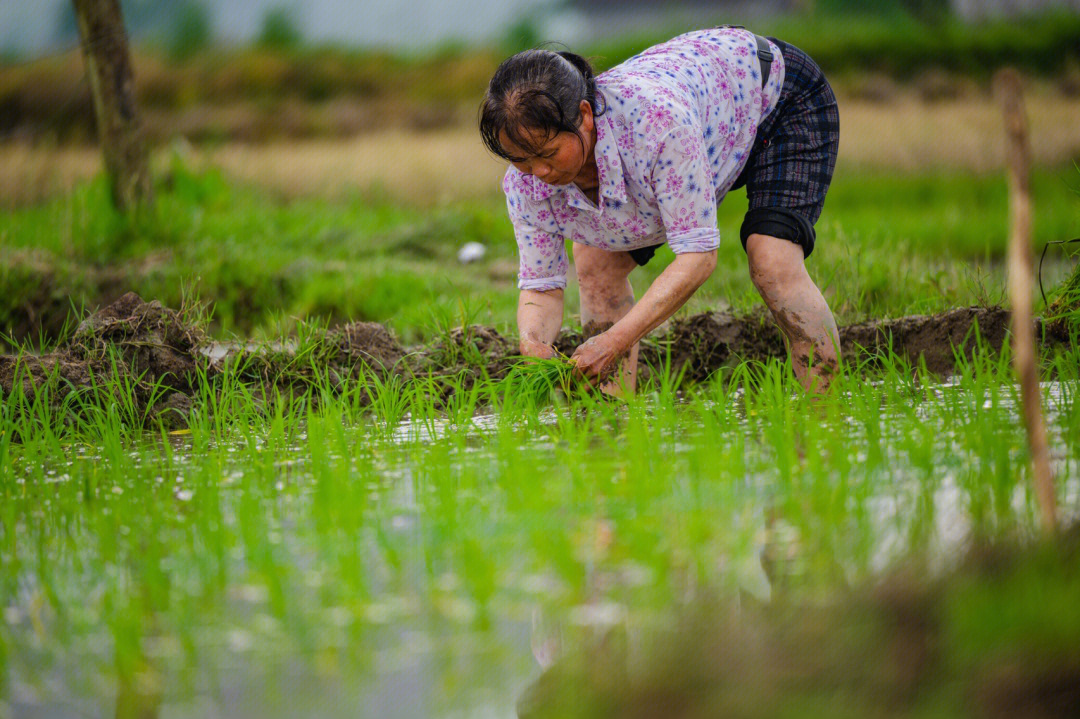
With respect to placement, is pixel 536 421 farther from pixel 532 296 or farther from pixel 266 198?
pixel 266 198

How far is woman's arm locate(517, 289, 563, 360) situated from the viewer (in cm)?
291

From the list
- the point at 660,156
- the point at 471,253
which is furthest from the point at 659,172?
the point at 471,253

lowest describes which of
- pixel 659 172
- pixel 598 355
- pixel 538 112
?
pixel 598 355

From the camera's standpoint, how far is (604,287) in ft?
10.3

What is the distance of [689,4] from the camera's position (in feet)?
27.7

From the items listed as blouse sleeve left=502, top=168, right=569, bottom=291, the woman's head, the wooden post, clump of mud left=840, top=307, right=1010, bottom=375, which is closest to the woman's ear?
the woman's head

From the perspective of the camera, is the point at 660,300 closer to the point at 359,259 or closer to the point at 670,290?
the point at 670,290

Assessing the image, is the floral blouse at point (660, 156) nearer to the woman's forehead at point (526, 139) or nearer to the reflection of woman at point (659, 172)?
the reflection of woman at point (659, 172)

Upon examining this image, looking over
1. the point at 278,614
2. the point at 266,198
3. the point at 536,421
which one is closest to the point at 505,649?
the point at 278,614

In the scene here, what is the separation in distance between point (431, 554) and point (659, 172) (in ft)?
4.06

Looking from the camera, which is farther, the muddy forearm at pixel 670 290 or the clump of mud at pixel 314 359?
the clump of mud at pixel 314 359

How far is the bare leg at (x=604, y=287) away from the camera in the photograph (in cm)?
311

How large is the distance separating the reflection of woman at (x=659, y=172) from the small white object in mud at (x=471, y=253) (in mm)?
3423

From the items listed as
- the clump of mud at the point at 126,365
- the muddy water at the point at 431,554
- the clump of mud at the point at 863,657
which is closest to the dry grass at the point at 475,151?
the clump of mud at the point at 126,365
